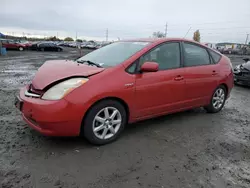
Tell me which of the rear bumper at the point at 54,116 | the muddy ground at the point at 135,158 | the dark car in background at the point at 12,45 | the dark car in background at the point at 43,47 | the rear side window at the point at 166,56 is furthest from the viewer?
the dark car in background at the point at 43,47

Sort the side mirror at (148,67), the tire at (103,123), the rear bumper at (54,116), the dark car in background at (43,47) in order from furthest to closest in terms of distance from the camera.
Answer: the dark car in background at (43,47) < the side mirror at (148,67) < the tire at (103,123) < the rear bumper at (54,116)

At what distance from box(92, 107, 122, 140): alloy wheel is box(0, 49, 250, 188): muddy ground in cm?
18

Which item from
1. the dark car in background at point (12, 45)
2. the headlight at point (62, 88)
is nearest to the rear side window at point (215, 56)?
the headlight at point (62, 88)

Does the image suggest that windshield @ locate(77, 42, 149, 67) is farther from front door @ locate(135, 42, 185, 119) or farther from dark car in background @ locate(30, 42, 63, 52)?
dark car in background @ locate(30, 42, 63, 52)

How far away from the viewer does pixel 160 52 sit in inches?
148

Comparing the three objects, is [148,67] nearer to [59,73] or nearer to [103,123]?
[103,123]

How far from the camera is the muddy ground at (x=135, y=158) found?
7.87 ft

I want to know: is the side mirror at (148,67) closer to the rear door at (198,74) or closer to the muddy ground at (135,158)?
the rear door at (198,74)

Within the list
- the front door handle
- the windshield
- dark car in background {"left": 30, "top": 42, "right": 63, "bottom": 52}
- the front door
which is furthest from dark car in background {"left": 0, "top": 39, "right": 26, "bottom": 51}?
the front door handle

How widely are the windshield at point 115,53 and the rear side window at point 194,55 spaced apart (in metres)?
0.90

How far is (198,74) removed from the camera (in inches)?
165

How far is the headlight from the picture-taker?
2.79m

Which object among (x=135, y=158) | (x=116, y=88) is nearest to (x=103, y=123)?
(x=116, y=88)

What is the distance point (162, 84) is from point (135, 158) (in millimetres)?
1338
